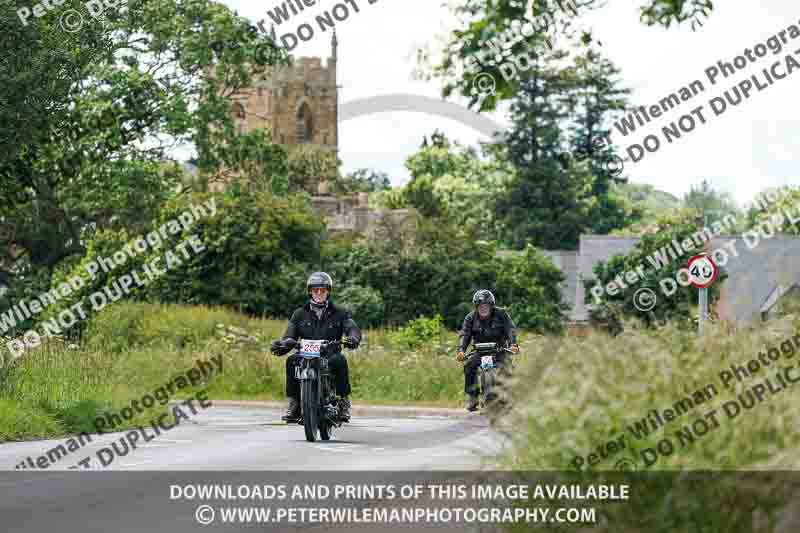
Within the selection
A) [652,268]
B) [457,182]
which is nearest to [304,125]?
[457,182]

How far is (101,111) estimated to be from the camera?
48.0 m

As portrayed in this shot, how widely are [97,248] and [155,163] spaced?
6.39 metres

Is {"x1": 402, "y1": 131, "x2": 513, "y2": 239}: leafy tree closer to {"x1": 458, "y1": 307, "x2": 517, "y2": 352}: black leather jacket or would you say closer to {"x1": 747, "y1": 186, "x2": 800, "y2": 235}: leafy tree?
{"x1": 747, "y1": 186, "x2": 800, "y2": 235}: leafy tree

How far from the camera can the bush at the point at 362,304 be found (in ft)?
154

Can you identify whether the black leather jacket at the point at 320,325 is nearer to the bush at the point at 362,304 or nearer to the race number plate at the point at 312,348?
the race number plate at the point at 312,348

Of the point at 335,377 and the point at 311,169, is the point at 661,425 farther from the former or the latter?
the point at 311,169

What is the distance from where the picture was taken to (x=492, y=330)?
19.9m

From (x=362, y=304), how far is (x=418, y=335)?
8.58 metres

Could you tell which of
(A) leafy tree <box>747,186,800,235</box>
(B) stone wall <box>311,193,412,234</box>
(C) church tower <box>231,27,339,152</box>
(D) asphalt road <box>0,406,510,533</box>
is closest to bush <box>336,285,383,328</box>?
(D) asphalt road <box>0,406,510,533</box>

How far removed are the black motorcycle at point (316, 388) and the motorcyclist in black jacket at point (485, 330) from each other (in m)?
2.14

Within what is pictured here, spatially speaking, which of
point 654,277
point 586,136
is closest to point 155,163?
point 654,277

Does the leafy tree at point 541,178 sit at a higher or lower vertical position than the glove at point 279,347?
higher

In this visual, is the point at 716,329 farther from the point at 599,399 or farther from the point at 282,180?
the point at 282,180

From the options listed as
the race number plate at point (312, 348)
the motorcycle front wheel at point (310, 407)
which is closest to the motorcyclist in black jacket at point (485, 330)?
the motorcycle front wheel at point (310, 407)
